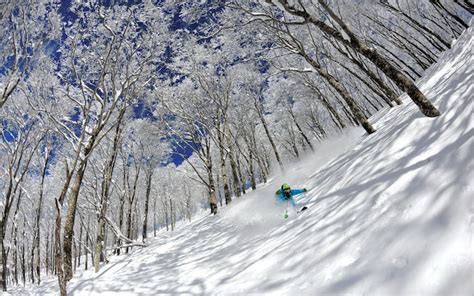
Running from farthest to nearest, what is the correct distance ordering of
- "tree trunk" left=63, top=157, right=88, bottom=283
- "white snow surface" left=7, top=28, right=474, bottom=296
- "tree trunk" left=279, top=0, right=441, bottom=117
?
"tree trunk" left=63, top=157, right=88, bottom=283
"tree trunk" left=279, top=0, right=441, bottom=117
"white snow surface" left=7, top=28, right=474, bottom=296

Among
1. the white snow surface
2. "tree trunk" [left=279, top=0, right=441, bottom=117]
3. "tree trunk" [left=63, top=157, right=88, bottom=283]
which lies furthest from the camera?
"tree trunk" [left=63, top=157, right=88, bottom=283]

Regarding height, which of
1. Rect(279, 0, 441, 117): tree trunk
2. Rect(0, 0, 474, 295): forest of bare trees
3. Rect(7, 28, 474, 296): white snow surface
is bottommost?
Rect(7, 28, 474, 296): white snow surface

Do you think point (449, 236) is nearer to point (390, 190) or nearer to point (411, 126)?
point (390, 190)

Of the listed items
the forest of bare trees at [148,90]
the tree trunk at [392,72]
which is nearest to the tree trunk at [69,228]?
the forest of bare trees at [148,90]

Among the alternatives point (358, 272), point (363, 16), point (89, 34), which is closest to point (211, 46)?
point (89, 34)

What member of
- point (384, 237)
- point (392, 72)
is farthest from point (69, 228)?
point (392, 72)

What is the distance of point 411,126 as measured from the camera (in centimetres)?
450

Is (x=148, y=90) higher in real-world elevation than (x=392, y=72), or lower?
higher

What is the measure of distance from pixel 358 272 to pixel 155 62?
985 cm

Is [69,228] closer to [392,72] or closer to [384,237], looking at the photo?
[384,237]

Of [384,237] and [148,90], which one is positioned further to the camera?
[148,90]

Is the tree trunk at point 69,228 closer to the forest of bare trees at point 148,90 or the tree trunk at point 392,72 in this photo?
the forest of bare trees at point 148,90

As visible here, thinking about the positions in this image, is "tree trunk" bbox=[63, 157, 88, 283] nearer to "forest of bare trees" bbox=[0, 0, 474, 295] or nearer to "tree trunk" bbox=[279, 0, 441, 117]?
"forest of bare trees" bbox=[0, 0, 474, 295]

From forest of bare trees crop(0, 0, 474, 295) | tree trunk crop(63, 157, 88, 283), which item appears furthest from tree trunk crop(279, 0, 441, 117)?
tree trunk crop(63, 157, 88, 283)
